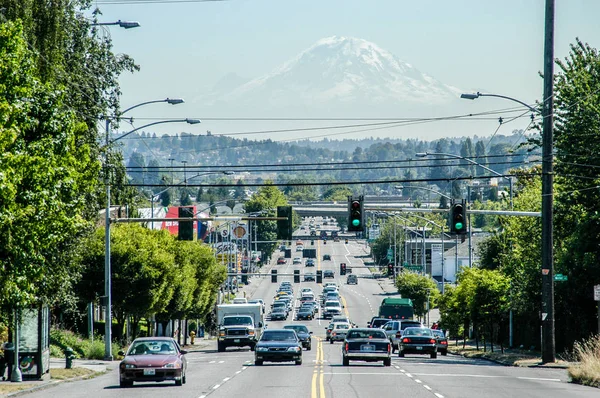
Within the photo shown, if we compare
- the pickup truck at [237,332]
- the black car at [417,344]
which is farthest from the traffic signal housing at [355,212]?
the pickup truck at [237,332]

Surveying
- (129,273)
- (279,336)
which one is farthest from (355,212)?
(129,273)

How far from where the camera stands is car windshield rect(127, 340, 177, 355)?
31875 millimetres

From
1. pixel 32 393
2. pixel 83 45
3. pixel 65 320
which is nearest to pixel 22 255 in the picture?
pixel 32 393

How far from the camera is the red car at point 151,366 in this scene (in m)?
30.8

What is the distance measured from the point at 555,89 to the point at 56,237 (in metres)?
25.4

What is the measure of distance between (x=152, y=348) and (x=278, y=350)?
33.6 feet

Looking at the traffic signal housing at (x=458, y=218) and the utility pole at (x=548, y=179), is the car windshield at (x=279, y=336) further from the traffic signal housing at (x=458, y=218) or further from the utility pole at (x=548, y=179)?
the utility pole at (x=548, y=179)

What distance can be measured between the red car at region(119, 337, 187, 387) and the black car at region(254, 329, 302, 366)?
9803mm

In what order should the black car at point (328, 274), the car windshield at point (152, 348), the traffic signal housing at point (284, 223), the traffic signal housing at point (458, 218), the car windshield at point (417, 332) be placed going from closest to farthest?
1. the car windshield at point (152, 348)
2. the traffic signal housing at point (458, 218)
3. the traffic signal housing at point (284, 223)
4. the car windshield at point (417, 332)
5. the black car at point (328, 274)

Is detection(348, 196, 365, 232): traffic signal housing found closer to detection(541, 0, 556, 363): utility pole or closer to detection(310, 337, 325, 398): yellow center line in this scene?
detection(310, 337, 325, 398): yellow center line

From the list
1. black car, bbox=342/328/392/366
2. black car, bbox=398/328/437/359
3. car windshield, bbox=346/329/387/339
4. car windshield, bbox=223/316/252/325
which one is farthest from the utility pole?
car windshield, bbox=223/316/252/325

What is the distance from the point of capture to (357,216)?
4175 centimetres

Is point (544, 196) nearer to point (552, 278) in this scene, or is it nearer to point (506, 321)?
point (552, 278)

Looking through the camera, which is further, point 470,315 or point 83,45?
point 470,315
